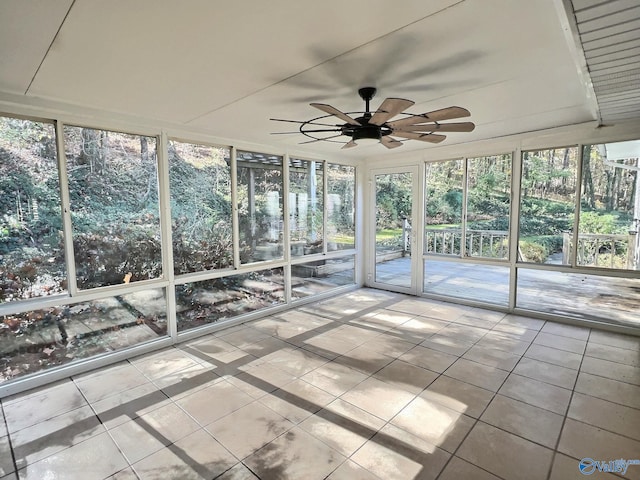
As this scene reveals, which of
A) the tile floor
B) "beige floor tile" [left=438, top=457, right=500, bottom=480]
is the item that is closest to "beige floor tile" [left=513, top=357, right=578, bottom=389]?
the tile floor

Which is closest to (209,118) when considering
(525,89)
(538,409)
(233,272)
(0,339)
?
(233,272)

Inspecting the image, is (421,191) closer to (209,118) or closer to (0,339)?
(209,118)

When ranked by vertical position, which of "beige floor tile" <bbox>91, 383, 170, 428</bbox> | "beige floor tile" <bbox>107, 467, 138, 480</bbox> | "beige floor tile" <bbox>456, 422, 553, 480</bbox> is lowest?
"beige floor tile" <bbox>456, 422, 553, 480</bbox>

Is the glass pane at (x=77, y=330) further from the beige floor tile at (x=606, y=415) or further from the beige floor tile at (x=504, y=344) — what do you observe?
the beige floor tile at (x=606, y=415)

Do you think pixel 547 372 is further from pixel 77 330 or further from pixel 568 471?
pixel 77 330

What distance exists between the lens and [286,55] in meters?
1.95

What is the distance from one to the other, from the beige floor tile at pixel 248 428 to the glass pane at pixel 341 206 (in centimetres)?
340

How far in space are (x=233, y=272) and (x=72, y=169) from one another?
6.36 ft

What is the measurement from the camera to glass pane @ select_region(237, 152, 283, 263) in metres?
4.20

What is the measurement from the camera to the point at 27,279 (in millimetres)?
2744

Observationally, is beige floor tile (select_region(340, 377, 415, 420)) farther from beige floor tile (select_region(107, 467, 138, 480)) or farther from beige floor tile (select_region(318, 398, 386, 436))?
beige floor tile (select_region(107, 467, 138, 480))

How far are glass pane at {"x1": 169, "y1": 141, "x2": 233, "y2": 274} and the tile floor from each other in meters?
0.96

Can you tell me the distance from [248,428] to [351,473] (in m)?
0.75

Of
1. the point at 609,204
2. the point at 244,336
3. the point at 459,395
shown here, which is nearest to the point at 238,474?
the point at 459,395
